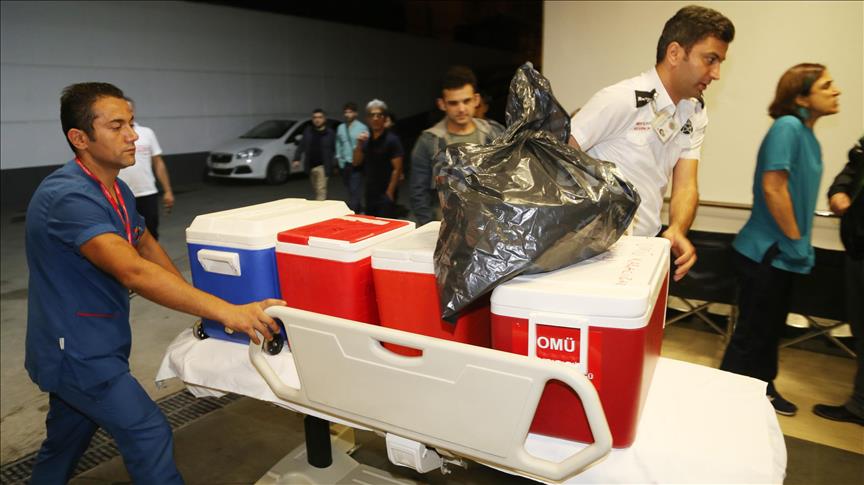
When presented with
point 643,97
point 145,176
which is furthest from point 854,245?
point 145,176

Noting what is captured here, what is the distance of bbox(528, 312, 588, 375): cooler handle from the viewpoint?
103cm

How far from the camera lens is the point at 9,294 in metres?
4.64

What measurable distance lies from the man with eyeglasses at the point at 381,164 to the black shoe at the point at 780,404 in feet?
9.75

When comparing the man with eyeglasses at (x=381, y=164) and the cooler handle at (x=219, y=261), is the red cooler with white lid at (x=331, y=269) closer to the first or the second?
the cooler handle at (x=219, y=261)

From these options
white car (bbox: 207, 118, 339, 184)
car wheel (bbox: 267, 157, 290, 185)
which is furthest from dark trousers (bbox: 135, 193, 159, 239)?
car wheel (bbox: 267, 157, 290, 185)

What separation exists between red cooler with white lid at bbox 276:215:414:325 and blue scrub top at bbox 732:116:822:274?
1.90m

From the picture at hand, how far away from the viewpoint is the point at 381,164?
4.86 meters

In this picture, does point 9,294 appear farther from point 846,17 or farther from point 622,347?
point 846,17

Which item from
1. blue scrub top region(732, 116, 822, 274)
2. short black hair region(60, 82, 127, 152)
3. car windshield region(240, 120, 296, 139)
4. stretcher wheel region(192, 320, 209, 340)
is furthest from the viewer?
car windshield region(240, 120, 296, 139)

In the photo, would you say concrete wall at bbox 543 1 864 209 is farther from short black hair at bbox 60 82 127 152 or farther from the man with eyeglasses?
short black hair at bbox 60 82 127 152

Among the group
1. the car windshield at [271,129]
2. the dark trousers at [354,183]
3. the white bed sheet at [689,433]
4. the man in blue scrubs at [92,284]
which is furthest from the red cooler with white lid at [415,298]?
the car windshield at [271,129]

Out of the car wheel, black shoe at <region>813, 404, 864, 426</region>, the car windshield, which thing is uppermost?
the car windshield

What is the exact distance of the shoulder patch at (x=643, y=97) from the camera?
6.21 feet

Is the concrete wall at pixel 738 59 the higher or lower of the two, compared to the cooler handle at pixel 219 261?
higher
